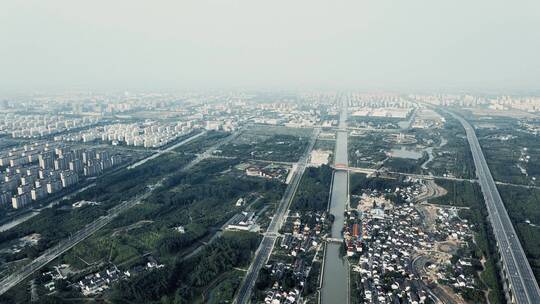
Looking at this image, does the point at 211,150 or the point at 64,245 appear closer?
the point at 64,245

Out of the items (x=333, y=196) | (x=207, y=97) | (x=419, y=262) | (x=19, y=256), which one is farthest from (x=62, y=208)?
(x=207, y=97)

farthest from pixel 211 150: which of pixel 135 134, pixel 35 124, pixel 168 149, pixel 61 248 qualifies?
pixel 35 124

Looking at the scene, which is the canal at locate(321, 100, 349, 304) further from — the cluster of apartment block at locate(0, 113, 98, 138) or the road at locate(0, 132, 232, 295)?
the cluster of apartment block at locate(0, 113, 98, 138)

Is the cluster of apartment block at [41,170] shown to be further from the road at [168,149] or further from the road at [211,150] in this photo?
the road at [211,150]

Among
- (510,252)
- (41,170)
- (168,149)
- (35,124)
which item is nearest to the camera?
(510,252)

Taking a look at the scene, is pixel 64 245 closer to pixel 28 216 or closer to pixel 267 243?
pixel 28 216

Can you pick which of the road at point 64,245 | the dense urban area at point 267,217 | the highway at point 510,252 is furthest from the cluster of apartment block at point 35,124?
the highway at point 510,252
